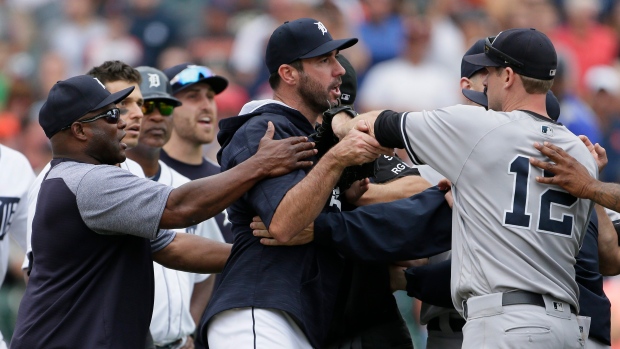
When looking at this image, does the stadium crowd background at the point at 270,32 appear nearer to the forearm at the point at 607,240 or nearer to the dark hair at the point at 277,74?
the forearm at the point at 607,240

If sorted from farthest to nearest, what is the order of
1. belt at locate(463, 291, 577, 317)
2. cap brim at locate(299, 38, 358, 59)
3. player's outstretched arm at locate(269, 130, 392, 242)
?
1. cap brim at locate(299, 38, 358, 59)
2. player's outstretched arm at locate(269, 130, 392, 242)
3. belt at locate(463, 291, 577, 317)

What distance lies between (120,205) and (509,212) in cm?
175

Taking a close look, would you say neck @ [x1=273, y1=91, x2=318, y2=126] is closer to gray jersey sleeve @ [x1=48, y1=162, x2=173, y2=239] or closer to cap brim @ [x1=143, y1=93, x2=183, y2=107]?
gray jersey sleeve @ [x1=48, y1=162, x2=173, y2=239]

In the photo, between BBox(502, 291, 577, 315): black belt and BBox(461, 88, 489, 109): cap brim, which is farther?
BBox(461, 88, 489, 109): cap brim

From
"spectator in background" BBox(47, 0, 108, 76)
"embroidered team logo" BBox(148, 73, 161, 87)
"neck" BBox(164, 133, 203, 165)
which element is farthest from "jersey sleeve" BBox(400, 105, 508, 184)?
"spectator in background" BBox(47, 0, 108, 76)

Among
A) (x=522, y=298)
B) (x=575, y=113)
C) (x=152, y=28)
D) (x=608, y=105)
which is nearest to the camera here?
(x=522, y=298)

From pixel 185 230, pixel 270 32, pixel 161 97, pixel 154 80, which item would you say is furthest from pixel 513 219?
pixel 270 32

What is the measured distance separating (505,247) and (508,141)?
0.47 meters

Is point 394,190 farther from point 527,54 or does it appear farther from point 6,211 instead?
point 6,211

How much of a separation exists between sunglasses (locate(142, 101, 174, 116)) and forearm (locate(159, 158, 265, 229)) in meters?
2.41

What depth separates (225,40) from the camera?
525 inches

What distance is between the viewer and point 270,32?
41.5 feet

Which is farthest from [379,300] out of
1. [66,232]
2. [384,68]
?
[384,68]

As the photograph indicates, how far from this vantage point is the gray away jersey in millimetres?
4438
